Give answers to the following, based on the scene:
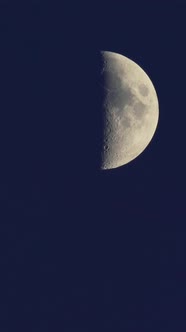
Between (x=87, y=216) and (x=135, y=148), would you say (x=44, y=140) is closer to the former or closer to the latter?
(x=135, y=148)

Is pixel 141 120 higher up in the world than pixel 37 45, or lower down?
lower down

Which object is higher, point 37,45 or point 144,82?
point 37,45

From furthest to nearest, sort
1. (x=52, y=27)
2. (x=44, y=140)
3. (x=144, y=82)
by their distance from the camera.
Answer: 1. (x=52, y=27)
2. (x=144, y=82)
3. (x=44, y=140)

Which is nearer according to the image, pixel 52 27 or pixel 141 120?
pixel 141 120

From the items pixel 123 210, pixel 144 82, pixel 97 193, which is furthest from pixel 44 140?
pixel 123 210

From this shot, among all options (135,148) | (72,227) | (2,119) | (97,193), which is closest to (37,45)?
(2,119)

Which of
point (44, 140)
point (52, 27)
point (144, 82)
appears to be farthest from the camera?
point (52, 27)

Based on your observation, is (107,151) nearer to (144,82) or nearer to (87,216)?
(144,82)

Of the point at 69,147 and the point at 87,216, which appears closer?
the point at 69,147

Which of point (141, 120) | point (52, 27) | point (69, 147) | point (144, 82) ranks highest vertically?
point (52, 27)
